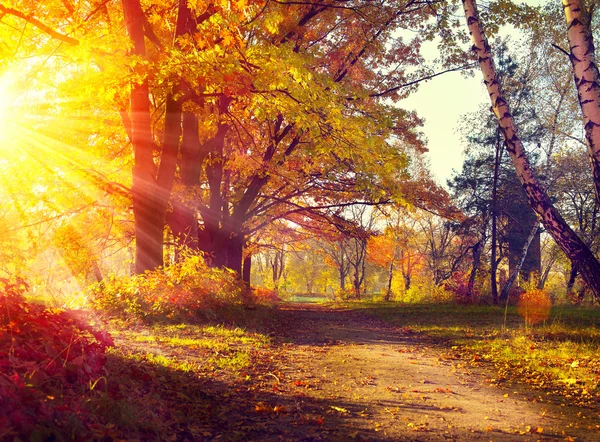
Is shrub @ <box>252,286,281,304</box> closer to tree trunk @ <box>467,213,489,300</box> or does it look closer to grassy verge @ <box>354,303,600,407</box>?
grassy verge @ <box>354,303,600,407</box>

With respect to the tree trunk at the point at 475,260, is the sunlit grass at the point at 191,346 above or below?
below

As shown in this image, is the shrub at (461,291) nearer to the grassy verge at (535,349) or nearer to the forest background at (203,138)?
the forest background at (203,138)

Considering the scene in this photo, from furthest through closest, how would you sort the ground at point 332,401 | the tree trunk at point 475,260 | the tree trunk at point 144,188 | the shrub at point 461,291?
the tree trunk at point 475,260
the shrub at point 461,291
the tree trunk at point 144,188
the ground at point 332,401

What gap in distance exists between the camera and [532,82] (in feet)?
75.6

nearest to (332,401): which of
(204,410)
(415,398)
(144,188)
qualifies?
(415,398)

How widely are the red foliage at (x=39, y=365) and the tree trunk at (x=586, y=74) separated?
6.26m

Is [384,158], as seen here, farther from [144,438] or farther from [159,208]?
[159,208]

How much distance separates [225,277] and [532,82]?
18134mm

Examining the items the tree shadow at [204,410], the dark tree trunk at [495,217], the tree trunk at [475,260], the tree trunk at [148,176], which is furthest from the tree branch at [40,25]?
the tree trunk at [475,260]

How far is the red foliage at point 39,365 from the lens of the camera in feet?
9.74

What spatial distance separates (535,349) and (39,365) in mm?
8206

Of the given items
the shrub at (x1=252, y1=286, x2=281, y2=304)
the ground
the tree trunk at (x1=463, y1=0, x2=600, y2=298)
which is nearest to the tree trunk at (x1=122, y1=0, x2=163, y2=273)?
the ground

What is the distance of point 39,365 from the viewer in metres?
3.72

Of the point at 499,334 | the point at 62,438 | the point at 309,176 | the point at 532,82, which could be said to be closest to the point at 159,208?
the point at 309,176
